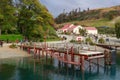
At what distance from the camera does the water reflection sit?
49447 millimetres

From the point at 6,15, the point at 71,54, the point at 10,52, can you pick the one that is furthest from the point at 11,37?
the point at 71,54

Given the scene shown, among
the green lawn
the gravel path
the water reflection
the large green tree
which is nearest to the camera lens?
the water reflection

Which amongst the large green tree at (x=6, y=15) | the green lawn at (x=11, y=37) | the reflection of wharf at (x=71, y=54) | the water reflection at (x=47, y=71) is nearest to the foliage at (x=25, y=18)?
the large green tree at (x=6, y=15)

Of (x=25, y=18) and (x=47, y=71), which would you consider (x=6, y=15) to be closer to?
(x=25, y=18)

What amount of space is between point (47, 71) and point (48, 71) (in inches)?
7.0

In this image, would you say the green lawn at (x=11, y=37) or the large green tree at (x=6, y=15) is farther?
the large green tree at (x=6, y=15)

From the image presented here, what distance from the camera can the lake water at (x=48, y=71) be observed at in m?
49.5

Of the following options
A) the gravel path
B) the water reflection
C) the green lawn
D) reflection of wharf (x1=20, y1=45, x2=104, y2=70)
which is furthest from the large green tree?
the water reflection

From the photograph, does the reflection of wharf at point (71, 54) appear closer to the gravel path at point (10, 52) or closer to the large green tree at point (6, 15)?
the gravel path at point (10, 52)

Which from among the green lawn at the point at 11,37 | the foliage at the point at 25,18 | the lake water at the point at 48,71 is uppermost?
the foliage at the point at 25,18

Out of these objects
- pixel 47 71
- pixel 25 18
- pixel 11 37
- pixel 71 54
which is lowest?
pixel 47 71

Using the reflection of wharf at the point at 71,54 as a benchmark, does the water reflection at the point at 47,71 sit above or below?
below

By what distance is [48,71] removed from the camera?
54406 millimetres

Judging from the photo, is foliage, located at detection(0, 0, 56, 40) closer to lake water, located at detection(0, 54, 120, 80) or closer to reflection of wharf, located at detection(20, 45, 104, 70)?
reflection of wharf, located at detection(20, 45, 104, 70)
